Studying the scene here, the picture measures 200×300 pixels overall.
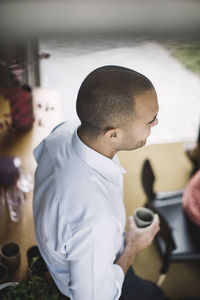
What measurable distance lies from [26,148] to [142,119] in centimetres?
130

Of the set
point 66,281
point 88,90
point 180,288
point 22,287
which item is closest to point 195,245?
point 180,288

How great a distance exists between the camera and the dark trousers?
176 cm

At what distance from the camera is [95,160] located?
1.14 metres

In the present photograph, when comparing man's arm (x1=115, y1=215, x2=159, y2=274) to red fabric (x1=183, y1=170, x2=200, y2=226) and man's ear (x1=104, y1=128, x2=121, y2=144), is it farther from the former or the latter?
red fabric (x1=183, y1=170, x2=200, y2=226)

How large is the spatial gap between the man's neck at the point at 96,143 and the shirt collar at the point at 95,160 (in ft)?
0.04

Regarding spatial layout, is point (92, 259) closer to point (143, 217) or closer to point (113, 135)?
point (113, 135)

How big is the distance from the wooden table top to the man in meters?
0.42

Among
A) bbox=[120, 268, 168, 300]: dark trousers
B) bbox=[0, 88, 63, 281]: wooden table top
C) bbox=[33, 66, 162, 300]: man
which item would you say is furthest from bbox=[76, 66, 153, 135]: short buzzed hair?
bbox=[120, 268, 168, 300]: dark trousers

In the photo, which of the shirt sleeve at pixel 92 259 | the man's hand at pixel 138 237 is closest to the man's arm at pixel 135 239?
the man's hand at pixel 138 237

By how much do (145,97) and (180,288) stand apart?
1.94 m

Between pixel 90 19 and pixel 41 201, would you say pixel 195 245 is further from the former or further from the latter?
pixel 90 19

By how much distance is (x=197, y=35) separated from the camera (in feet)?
1.67

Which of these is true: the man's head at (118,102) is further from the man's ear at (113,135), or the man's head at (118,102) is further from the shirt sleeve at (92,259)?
the shirt sleeve at (92,259)

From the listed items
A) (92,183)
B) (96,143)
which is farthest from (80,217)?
(96,143)
